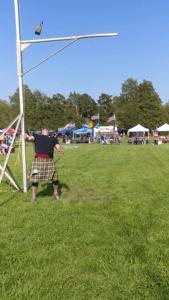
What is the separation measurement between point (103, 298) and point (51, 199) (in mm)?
3325

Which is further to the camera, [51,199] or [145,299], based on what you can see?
[51,199]

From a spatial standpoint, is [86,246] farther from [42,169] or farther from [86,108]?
[86,108]

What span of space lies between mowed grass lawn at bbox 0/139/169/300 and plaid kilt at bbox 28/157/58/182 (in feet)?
2.03

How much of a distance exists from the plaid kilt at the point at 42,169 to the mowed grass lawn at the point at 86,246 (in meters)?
0.62

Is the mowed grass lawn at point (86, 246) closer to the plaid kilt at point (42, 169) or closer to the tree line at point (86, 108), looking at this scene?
the plaid kilt at point (42, 169)

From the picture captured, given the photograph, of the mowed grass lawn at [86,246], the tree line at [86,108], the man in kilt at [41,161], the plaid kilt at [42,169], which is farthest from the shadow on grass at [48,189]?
the tree line at [86,108]

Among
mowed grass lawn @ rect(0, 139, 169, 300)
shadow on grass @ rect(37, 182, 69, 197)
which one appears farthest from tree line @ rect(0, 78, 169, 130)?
mowed grass lawn @ rect(0, 139, 169, 300)

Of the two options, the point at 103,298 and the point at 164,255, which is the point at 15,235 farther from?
the point at 164,255

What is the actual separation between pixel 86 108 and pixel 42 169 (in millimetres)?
73629

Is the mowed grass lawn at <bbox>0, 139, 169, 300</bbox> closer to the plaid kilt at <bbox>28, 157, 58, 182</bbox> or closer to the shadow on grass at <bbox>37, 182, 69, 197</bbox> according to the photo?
the shadow on grass at <bbox>37, 182, 69, 197</bbox>

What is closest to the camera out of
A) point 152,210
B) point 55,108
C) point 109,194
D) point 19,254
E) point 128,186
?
point 19,254

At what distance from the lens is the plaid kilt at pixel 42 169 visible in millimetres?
4867

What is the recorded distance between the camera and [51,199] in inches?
208

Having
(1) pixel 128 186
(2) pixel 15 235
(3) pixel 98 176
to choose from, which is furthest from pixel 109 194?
(2) pixel 15 235
